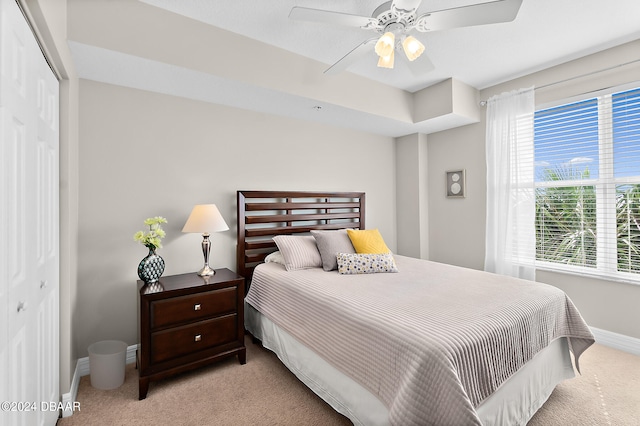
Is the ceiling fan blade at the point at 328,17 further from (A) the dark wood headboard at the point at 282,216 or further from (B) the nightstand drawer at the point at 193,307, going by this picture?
(B) the nightstand drawer at the point at 193,307

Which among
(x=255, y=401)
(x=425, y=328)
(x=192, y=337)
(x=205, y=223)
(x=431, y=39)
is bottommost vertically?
(x=255, y=401)

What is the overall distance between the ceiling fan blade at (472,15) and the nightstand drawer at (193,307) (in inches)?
90.3

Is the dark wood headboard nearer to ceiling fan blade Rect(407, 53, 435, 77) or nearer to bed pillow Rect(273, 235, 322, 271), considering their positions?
bed pillow Rect(273, 235, 322, 271)

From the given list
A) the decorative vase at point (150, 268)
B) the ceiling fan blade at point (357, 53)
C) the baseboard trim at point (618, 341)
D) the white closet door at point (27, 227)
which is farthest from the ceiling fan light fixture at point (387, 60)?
the baseboard trim at point (618, 341)

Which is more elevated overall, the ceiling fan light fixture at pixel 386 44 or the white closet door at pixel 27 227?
the ceiling fan light fixture at pixel 386 44

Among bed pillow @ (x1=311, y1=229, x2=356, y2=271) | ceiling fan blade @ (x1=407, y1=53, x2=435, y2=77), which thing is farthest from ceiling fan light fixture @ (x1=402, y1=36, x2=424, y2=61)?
bed pillow @ (x1=311, y1=229, x2=356, y2=271)

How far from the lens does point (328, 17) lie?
182 centimetres

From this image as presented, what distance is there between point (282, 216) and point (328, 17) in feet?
6.57

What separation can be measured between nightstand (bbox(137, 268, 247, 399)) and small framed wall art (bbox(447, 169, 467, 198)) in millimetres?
2884

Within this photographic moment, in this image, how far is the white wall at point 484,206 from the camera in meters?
2.76

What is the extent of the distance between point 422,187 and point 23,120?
3.97 meters

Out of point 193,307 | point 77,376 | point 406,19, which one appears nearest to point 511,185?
Answer: point 406,19

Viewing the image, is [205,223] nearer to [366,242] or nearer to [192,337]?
[192,337]

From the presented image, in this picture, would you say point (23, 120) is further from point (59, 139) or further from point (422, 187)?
point (422, 187)
